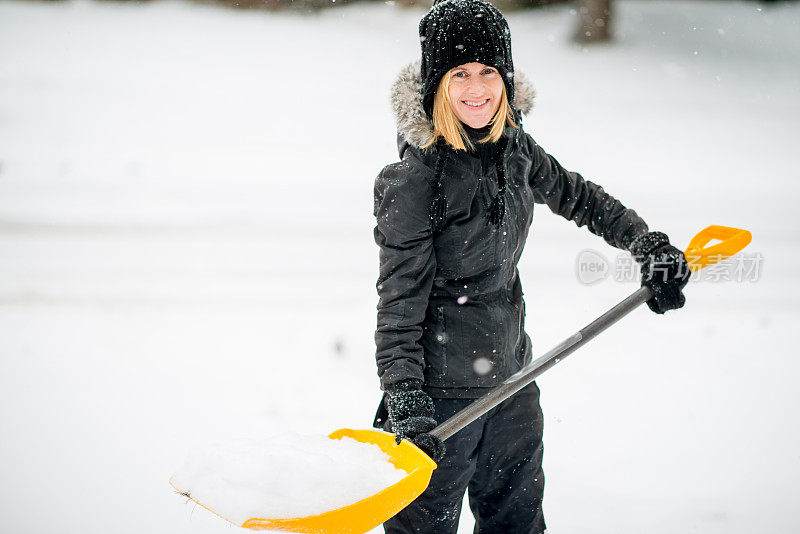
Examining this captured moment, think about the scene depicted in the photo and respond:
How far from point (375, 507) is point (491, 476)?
44 centimetres

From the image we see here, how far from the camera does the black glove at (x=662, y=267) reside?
6.34 ft

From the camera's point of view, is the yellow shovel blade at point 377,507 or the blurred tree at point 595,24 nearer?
the yellow shovel blade at point 377,507

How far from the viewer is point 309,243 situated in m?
5.16

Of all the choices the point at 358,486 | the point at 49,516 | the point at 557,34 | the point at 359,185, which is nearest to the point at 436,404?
the point at 358,486

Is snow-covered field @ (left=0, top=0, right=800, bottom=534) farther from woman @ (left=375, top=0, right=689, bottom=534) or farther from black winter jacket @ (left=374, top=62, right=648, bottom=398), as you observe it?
black winter jacket @ (left=374, top=62, right=648, bottom=398)

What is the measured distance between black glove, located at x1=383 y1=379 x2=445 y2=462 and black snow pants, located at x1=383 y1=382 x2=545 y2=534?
0.55 feet

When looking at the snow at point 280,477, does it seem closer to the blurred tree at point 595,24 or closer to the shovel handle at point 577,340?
the shovel handle at point 577,340

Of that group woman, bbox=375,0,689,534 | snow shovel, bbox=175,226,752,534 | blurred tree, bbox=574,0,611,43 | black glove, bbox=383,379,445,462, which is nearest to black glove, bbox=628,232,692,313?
woman, bbox=375,0,689,534

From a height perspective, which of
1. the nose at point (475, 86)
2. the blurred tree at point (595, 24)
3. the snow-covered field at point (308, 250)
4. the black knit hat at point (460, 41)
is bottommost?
the snow-covered field at point (308, 250)

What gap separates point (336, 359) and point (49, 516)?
1.53m

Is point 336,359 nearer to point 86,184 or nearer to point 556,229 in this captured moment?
point 556,229

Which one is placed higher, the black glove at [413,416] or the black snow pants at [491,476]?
the black glove at [413,416]

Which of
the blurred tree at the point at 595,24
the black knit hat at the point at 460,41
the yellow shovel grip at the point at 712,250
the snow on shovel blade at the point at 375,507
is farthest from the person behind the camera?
the blurred tree at the point at 595,24

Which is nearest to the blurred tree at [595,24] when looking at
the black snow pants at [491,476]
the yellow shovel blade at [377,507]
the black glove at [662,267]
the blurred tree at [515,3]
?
the blurred tree at [515,3]
